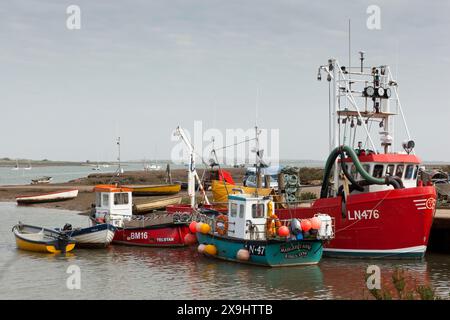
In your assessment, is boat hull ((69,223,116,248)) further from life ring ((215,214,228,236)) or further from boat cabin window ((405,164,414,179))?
boat cabin window ((405,164,414,179))

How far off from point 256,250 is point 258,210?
69.9 inches

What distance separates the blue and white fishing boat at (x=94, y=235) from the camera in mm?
29781

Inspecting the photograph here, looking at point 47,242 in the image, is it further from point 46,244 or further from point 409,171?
point 409,171

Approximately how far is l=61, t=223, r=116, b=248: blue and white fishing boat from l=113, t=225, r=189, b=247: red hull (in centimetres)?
138

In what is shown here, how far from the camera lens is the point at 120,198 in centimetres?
3353

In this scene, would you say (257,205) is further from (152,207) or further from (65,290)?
(152,207)

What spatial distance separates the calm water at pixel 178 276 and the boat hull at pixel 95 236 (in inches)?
21.4

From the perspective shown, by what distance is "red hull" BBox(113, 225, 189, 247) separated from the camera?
98.8ft

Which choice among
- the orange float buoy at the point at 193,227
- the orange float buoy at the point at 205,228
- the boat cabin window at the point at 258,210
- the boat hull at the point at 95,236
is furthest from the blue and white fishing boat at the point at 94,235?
the boat cabin window at the point at 258,210

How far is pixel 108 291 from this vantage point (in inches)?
806

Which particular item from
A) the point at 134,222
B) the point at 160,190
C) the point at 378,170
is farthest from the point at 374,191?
the point at 160,190

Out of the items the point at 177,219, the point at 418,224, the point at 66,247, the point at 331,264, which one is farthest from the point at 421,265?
the point at 66,247

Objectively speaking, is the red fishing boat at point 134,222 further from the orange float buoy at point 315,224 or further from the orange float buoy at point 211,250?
the orange float buoy at point 315,224

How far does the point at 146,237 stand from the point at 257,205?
26.6 ft
